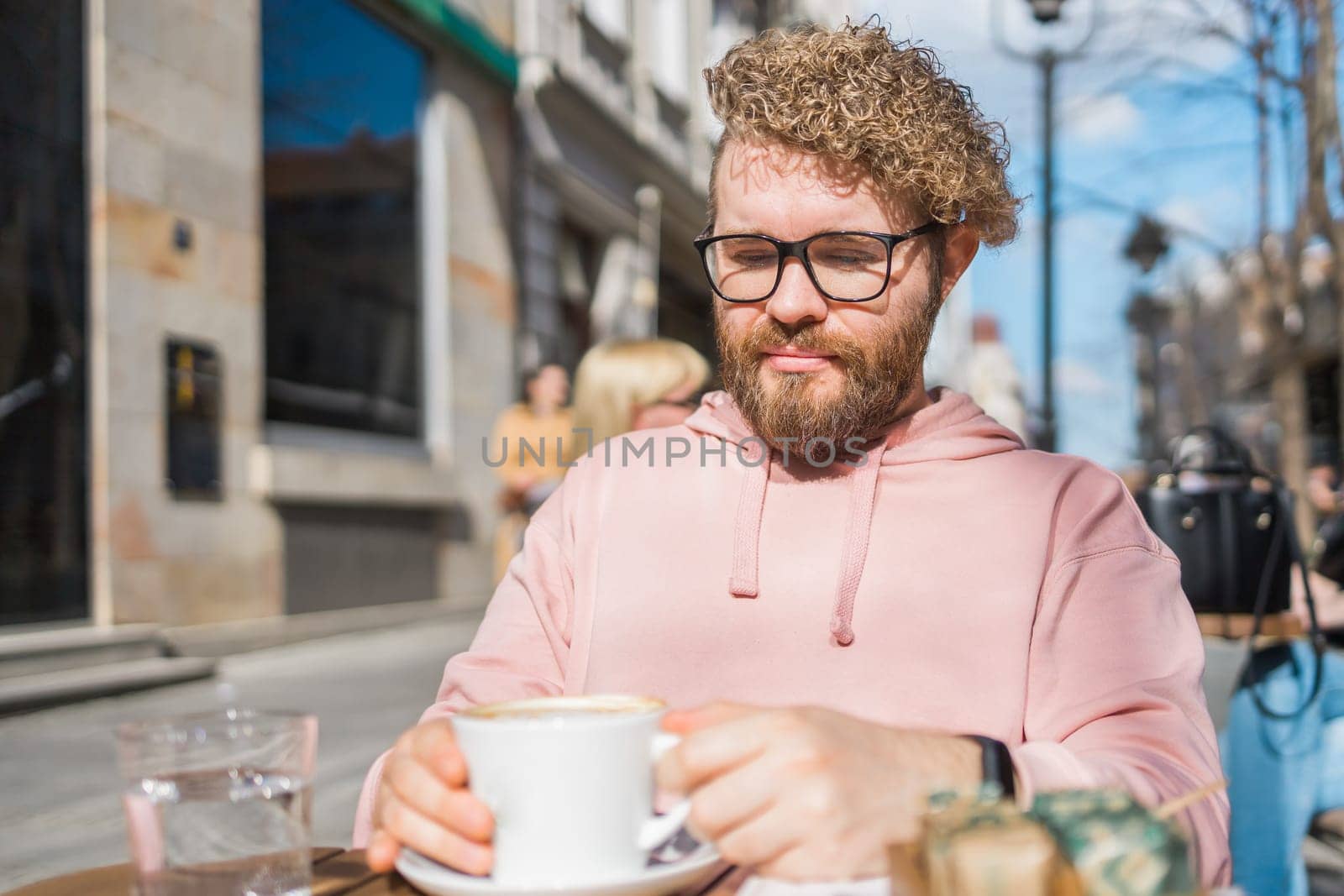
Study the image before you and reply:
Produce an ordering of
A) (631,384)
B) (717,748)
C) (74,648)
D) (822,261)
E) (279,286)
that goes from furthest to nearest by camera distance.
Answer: (279,286) < (74,648) < (631,384) < (822,261) < (717,748)

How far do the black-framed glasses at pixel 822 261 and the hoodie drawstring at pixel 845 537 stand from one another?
218mm

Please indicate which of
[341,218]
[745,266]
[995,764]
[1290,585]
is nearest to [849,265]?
[745,266]

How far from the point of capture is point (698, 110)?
58.6 ft

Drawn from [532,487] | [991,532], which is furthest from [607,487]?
[532,487]

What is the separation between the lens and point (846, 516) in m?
1.60

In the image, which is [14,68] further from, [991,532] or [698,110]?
[698,110]

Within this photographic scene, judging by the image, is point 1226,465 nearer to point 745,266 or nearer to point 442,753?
point 745,266

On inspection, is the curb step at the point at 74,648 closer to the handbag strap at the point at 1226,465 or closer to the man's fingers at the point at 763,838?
the handbag strap at the point at 1226,465

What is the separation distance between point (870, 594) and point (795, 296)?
0.39 metres

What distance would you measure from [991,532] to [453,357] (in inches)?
374

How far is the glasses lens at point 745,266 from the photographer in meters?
1.64

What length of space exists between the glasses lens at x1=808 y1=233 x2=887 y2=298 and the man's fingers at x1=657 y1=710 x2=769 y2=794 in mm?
857

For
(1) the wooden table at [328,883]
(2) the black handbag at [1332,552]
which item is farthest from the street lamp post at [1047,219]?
(1) the wooden table at [328,883]

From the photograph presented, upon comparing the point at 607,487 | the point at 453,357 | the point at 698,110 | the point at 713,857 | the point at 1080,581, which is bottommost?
the point at 713,857
